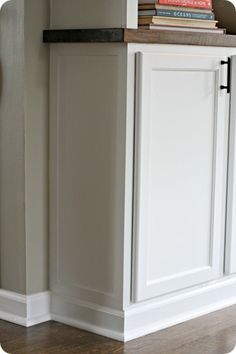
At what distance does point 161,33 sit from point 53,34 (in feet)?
1.29

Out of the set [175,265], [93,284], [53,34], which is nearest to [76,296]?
[93,284]

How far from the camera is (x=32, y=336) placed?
2.83 m

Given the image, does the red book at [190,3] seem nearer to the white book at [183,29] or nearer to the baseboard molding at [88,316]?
the white book at [183,29]

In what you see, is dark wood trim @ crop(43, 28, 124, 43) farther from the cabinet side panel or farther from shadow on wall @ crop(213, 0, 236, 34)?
shadow on wall @ crop(213, 0, 236, 34)

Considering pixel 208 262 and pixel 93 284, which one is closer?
pixel 93 284

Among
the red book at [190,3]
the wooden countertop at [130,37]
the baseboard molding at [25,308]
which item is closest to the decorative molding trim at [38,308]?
the baseboard molding at [25,308]

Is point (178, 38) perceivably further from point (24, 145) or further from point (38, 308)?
point (38, 308)

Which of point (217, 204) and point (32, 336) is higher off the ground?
point (217, 204)

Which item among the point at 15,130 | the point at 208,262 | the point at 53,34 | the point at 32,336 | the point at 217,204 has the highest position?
the point at 53,34

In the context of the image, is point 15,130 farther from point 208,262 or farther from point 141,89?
point 208,262

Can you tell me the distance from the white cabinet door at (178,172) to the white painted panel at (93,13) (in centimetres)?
15

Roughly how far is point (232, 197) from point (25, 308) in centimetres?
91

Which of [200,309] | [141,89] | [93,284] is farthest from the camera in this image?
[200,309]

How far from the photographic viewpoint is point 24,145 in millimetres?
2871
